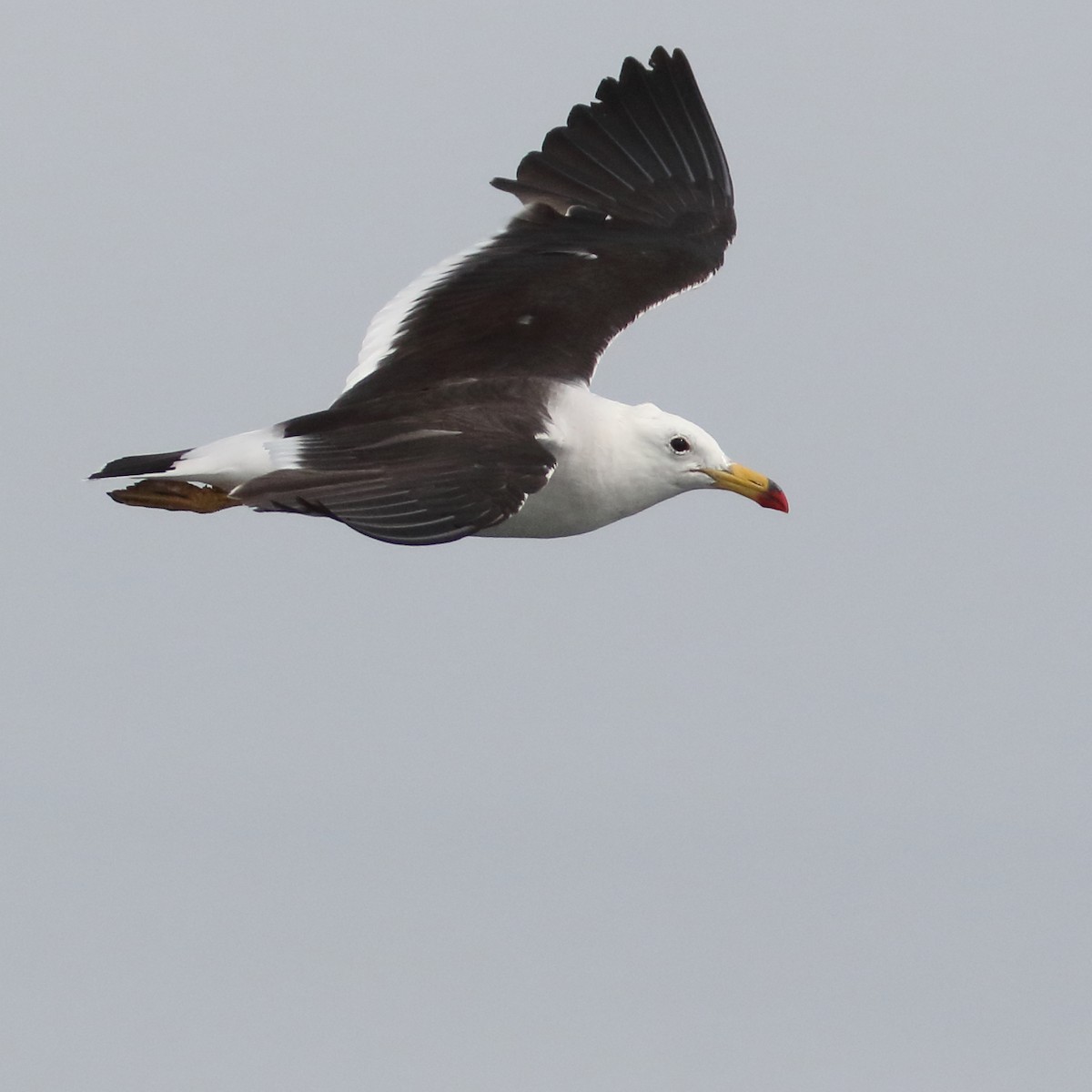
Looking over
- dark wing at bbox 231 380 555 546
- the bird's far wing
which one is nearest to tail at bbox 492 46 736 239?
the bird's far wing

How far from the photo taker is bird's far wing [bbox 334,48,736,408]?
1338 centimetres

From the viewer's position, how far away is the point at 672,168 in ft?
49.6

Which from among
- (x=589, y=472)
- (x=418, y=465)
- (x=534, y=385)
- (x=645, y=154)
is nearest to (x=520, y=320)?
(x=534, y=385)

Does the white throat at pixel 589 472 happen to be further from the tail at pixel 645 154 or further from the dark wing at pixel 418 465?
the tail at pixel 645 154

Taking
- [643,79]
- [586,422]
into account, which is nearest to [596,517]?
[586,422]

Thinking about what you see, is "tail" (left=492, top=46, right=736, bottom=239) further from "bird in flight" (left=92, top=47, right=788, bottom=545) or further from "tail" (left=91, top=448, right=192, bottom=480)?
"tail" (left=91, top=448, right=192, bottom=480)

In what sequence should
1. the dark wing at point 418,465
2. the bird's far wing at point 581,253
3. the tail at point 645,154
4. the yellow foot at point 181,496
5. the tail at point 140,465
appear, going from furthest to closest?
the tail at point 645,154, the bird's far wing at point 581,253, the yellow foot at point 181,496, the tail at point 140,465, the dark wing at point 418,465

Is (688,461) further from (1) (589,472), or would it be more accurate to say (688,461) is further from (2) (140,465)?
(2) (140,465)

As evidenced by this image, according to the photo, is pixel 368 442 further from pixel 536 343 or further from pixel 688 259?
pixel 688 259

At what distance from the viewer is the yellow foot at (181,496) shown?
13.3 meters

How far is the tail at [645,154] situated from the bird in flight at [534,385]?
1 cm

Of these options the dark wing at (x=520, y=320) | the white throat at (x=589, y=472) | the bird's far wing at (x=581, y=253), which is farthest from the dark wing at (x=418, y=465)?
the bird's far wing at (x=581, y=253)

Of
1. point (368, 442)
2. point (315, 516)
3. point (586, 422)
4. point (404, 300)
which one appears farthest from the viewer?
point (404, 300)

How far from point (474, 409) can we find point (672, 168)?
339 cm
